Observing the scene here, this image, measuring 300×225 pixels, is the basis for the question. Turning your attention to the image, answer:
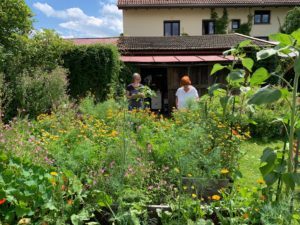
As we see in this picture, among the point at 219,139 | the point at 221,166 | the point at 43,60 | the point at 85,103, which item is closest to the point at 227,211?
the point at 221,166

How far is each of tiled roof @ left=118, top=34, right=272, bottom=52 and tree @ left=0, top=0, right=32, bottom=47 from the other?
21.4ft

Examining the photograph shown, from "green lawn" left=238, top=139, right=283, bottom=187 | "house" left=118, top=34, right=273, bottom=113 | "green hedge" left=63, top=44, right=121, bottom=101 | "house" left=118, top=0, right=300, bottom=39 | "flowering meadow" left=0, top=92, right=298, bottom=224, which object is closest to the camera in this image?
"flowering meadow" left=0, top=92, right=298, bottom=224

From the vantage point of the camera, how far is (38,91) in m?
9.22

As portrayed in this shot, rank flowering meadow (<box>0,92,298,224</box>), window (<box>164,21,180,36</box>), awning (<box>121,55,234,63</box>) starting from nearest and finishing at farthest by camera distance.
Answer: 1. flowering meadow (<box>0,92,298,224</box>)
2. awning (<box>121,55,234,63</box>)
3. window (<box>164,21,180,36</box>)

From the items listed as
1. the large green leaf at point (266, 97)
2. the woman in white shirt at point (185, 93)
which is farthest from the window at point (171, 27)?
the large green leaf at point (266, 97)

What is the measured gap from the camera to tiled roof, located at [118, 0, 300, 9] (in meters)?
23.6

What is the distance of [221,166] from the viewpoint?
3.85 m

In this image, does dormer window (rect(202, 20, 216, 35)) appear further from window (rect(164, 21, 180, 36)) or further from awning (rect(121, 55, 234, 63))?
awning (rect(121, 55, 234, 63))

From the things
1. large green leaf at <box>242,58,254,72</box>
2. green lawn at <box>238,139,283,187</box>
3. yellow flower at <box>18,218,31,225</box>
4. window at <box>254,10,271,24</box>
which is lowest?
green lawn at <box>238,139,283,187</box>

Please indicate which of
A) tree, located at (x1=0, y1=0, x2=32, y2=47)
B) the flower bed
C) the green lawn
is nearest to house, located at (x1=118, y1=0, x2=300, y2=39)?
tree, located at (x1=0, y1=0, x2=32, y2=47)

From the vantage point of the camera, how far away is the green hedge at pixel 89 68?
39.5ft

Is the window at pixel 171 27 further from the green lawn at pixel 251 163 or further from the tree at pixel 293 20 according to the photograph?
the green lawn at pixel 251 163

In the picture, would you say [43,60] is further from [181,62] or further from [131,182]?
[131,182]

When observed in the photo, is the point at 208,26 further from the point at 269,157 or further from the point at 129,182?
the point at 269,157
